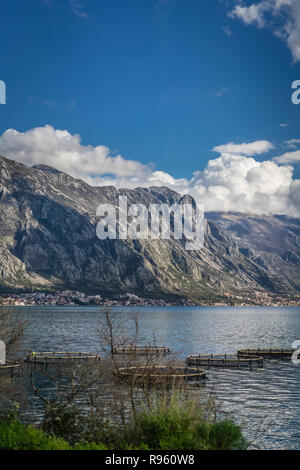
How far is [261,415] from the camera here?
5034 centimetres

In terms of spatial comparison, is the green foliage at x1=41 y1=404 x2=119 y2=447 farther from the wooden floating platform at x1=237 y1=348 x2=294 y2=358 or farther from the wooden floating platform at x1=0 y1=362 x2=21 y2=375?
the wooden floating platform at x1=237 y1=348 x2=294 y2=358

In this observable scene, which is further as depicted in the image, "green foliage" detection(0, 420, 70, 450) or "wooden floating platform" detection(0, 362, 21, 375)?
"wooden floating platform" detection(0, 362, 21, 375)

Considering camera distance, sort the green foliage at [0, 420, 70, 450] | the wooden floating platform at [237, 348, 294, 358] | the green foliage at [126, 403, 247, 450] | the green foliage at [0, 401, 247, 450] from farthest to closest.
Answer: the wooden floating platform at [237, 348, 294, 358] < the green foliage at [126, 403, 247, 450] < the green foliage at [0, 401, 247, 450] < the green foliage at [0, 420, 70, 450]

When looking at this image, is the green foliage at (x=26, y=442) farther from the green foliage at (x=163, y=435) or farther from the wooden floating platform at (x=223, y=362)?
the wooden floating platform at (x=223, y=362)

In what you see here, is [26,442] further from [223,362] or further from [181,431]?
[223,362]

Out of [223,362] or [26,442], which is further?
[223,362]

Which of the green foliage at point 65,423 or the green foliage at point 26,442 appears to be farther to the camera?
the green foliage at point 65,423

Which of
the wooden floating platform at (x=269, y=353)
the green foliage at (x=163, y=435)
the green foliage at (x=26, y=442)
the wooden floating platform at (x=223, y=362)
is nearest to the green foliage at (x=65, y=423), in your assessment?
the green foliage at (x=163, y=435)

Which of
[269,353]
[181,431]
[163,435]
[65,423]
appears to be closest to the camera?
[181,431]

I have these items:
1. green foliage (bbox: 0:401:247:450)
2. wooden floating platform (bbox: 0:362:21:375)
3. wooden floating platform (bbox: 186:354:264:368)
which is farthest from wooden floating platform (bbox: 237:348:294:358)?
green foliage (bbox: 0:401:247:450)

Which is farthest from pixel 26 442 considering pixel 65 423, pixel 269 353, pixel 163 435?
pixel 269 353
